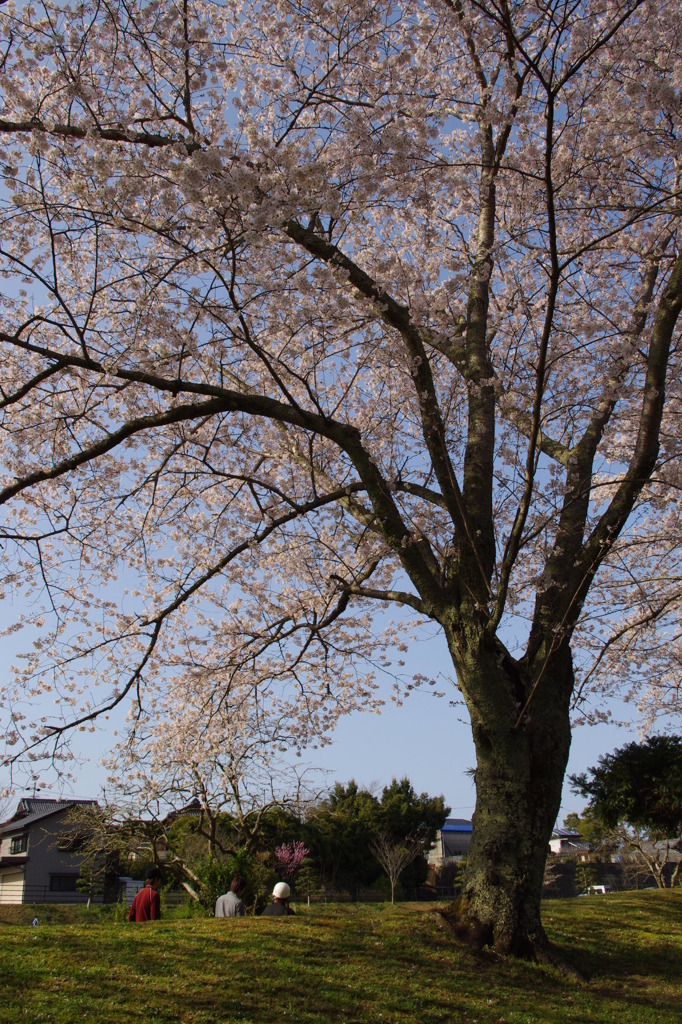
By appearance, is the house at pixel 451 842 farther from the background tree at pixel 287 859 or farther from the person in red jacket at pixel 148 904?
the person in red jacket at pixel 148 904

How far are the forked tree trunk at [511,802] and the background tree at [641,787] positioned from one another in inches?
156

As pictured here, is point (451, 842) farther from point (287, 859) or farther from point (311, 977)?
point (311, 977)

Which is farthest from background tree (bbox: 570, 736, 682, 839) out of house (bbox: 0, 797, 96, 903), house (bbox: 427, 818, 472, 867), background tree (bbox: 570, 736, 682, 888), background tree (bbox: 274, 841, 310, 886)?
house (bbox: 427, 818, 472, 867)

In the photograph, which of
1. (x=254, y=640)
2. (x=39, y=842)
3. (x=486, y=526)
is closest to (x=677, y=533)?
(x=486, y=526)

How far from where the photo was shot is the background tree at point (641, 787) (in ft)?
29.1

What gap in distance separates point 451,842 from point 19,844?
21.4m

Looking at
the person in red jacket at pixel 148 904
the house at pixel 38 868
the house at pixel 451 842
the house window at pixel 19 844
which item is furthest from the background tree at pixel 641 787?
the house at pixel 451 842

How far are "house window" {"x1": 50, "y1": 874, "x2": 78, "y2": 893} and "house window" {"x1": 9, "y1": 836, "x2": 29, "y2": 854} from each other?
133 cm

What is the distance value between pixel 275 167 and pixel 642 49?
346cm

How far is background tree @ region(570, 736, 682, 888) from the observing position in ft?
29.1

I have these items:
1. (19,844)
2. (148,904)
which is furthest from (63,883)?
(148,904)

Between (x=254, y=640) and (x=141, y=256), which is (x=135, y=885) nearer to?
(x=254, y=640)

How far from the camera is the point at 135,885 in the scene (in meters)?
23.8

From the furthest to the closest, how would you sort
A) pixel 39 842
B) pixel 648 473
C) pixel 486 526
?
pixel 39 842 < pixel 486 526 < pixel 648 473
